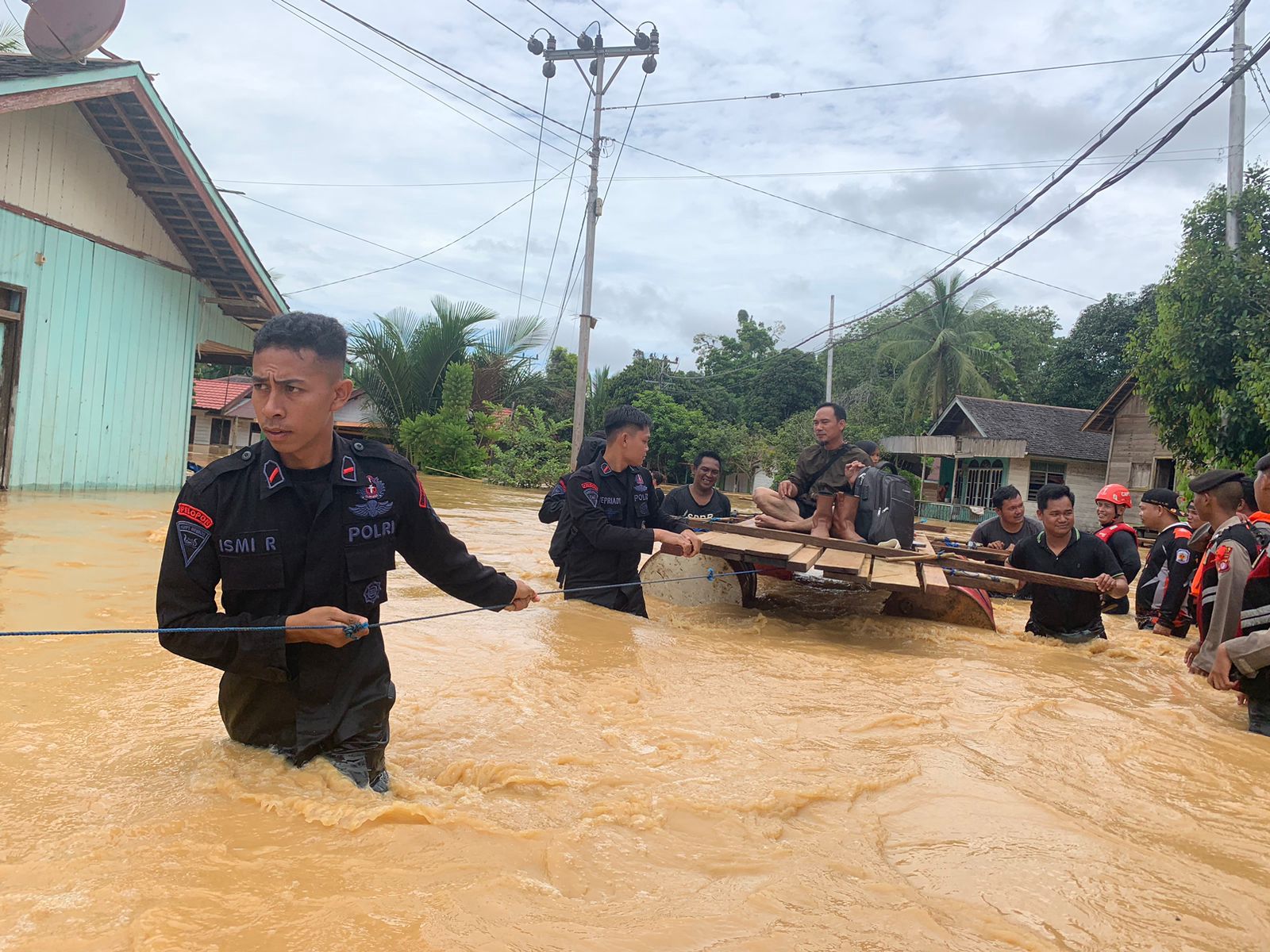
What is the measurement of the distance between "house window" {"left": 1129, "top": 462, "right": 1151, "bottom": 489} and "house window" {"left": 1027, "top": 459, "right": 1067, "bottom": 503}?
3.94m

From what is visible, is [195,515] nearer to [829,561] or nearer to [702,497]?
[829,561]

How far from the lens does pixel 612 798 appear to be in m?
3.07

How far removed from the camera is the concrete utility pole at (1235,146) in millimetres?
11789

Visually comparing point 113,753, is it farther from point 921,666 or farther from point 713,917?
point 921,666

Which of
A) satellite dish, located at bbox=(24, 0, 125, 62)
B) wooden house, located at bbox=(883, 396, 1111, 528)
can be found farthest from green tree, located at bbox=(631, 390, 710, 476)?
satellite dish, located at bbox=(24, 0, 125, 62)

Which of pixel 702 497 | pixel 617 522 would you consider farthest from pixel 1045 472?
pixel 617 522

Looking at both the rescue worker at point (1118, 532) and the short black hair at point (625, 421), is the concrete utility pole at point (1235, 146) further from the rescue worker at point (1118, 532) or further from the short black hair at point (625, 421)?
the short black hair at point (625, 421)

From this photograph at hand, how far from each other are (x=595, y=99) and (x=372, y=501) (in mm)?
16404

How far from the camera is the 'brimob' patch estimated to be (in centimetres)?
244

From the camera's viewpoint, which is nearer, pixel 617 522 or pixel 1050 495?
pixel 617 522

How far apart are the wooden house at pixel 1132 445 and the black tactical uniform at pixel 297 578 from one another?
20.4 meters

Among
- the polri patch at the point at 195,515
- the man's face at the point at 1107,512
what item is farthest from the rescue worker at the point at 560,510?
the man's face at the point at 1107,512

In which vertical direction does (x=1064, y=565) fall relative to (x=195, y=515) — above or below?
below

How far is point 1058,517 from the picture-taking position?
667 centimetres
